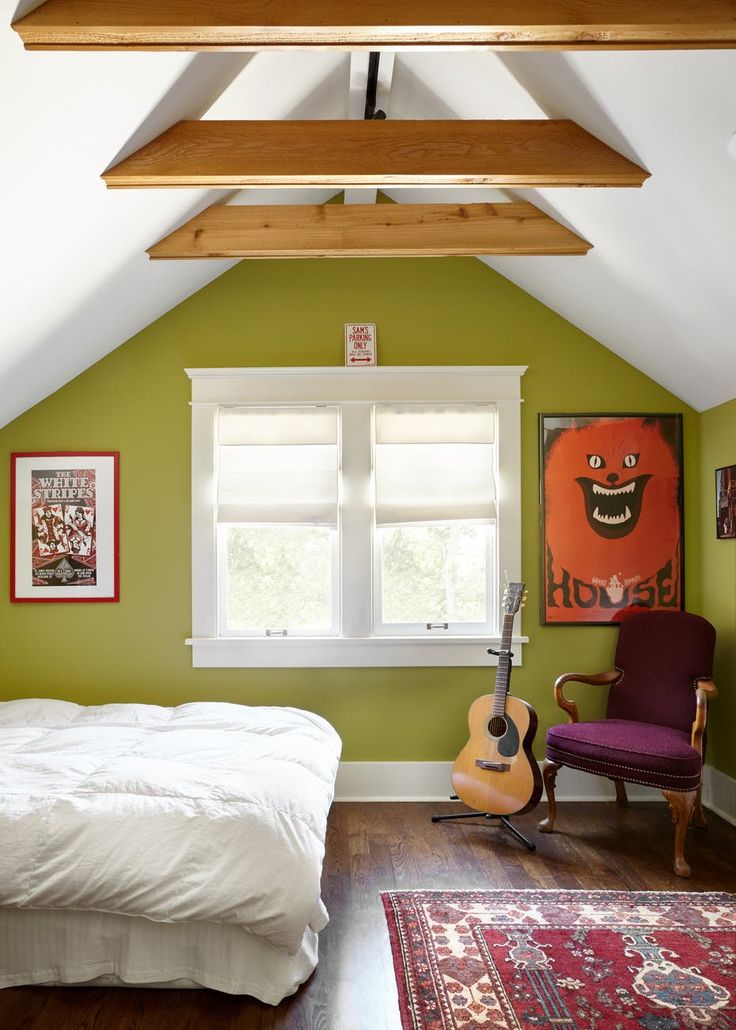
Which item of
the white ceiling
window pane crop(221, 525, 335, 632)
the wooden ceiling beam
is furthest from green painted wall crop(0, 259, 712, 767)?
the wooden ceiling beam

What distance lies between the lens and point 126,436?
14.6ft

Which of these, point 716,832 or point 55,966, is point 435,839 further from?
point 55,966

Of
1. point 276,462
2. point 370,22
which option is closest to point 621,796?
point 276,462

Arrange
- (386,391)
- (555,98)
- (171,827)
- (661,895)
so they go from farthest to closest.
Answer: (386,391) → (661,895) → (555,98) → (171,827)

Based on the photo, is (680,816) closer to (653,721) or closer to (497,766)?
(653,721)

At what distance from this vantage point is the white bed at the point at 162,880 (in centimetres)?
236

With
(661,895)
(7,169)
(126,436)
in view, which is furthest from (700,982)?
(126,436)

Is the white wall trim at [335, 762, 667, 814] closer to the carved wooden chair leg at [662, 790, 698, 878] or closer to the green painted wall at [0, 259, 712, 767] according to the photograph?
the green painted wall at [0, 259, 712, 767]

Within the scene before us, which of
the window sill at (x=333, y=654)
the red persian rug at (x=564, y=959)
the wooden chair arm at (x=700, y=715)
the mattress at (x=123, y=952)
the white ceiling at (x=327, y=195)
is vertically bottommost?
the red persian rug at (x=564, y=959)

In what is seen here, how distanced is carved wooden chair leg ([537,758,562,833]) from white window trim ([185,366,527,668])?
0.69 meters

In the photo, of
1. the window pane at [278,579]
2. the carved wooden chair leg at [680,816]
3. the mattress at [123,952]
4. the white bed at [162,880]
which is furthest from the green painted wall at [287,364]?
the mattress at [123,952]

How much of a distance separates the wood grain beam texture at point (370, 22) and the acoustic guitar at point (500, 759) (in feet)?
8.69

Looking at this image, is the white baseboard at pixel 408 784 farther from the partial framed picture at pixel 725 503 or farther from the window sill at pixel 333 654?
the partial framed picture at pixel 725 503

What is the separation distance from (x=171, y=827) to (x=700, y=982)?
5.35ft
